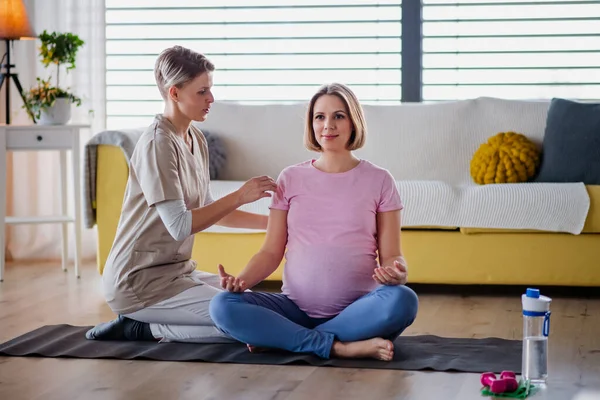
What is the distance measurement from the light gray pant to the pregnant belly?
0.29 m

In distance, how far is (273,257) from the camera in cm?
277

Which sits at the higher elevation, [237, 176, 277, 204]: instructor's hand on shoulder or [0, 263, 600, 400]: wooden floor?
[237, 176, 277, 204]: instructor's hand on shoulder

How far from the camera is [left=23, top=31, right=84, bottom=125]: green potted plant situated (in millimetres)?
4496

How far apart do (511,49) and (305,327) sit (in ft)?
8.79

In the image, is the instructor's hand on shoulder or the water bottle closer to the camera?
the water bottle

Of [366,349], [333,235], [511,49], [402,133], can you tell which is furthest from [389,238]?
[511,49]

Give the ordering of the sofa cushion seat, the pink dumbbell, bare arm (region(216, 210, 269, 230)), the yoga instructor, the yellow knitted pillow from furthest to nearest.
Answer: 1. the yellow knitted pillow
2. the sofa cushion seat
3. bare arm (region(216, 210, 269, 230))
4. the yoga instructor
5. the pink dumbbell

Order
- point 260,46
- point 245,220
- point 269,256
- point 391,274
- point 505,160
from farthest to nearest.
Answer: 1. point 260,46
2. point 505,160
3. point 245,220
4. point 269,256
5. point 391,274

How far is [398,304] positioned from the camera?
2539mm

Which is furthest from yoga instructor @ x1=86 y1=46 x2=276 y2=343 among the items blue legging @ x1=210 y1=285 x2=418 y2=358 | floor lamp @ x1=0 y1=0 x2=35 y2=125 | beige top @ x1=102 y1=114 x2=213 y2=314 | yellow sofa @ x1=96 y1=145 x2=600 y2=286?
floor lamp @ x1=0 y1=0 x2=35 y2=125

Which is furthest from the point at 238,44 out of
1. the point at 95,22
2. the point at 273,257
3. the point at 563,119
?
the point at 273,257

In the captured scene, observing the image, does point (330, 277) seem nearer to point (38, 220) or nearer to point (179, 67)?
point (179, 67)

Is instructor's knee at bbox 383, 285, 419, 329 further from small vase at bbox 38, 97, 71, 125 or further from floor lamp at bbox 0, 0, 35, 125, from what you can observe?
floor lamp at bbox 0, 0, 35, 125

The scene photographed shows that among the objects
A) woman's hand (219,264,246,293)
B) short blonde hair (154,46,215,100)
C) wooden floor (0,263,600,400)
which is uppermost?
short blonde hair (154,46,215,100)
